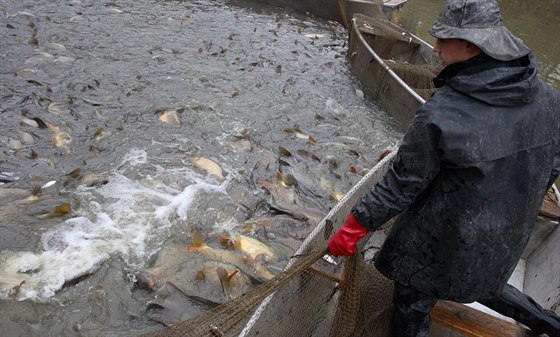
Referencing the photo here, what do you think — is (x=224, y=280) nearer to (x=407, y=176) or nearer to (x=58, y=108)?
(x=407, y=176)

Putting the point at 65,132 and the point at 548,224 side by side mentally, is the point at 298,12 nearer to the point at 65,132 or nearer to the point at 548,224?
the point at 65,132

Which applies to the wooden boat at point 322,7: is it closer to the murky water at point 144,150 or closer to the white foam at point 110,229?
the murky water at point 144,150

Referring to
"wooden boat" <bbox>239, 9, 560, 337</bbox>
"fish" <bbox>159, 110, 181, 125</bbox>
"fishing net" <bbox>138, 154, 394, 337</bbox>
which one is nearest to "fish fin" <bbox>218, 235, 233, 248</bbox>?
"wooden boat" <bbox>239, 9, 560, 337</bbox>

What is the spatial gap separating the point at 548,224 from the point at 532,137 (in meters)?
2.76

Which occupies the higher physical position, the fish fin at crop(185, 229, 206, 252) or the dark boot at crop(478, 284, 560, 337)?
the dark boot at crop(478, 284, 560, 337)

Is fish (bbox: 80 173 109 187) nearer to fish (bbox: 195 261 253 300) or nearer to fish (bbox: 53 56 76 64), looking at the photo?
fish (bbox: 195 261 253 300)

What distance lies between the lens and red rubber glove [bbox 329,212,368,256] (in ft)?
9.14

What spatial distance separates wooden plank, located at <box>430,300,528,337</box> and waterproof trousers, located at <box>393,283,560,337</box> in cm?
14

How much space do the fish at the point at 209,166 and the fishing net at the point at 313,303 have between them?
2.82 meters

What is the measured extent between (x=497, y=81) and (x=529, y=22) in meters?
19.2

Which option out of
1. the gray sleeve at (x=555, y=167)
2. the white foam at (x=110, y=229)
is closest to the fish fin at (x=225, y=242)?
the white foam at (x=110, y=229)

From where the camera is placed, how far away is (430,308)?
10.1 ft

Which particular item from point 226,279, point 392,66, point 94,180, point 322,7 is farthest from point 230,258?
point 322,7

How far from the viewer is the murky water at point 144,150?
446 centimetres
